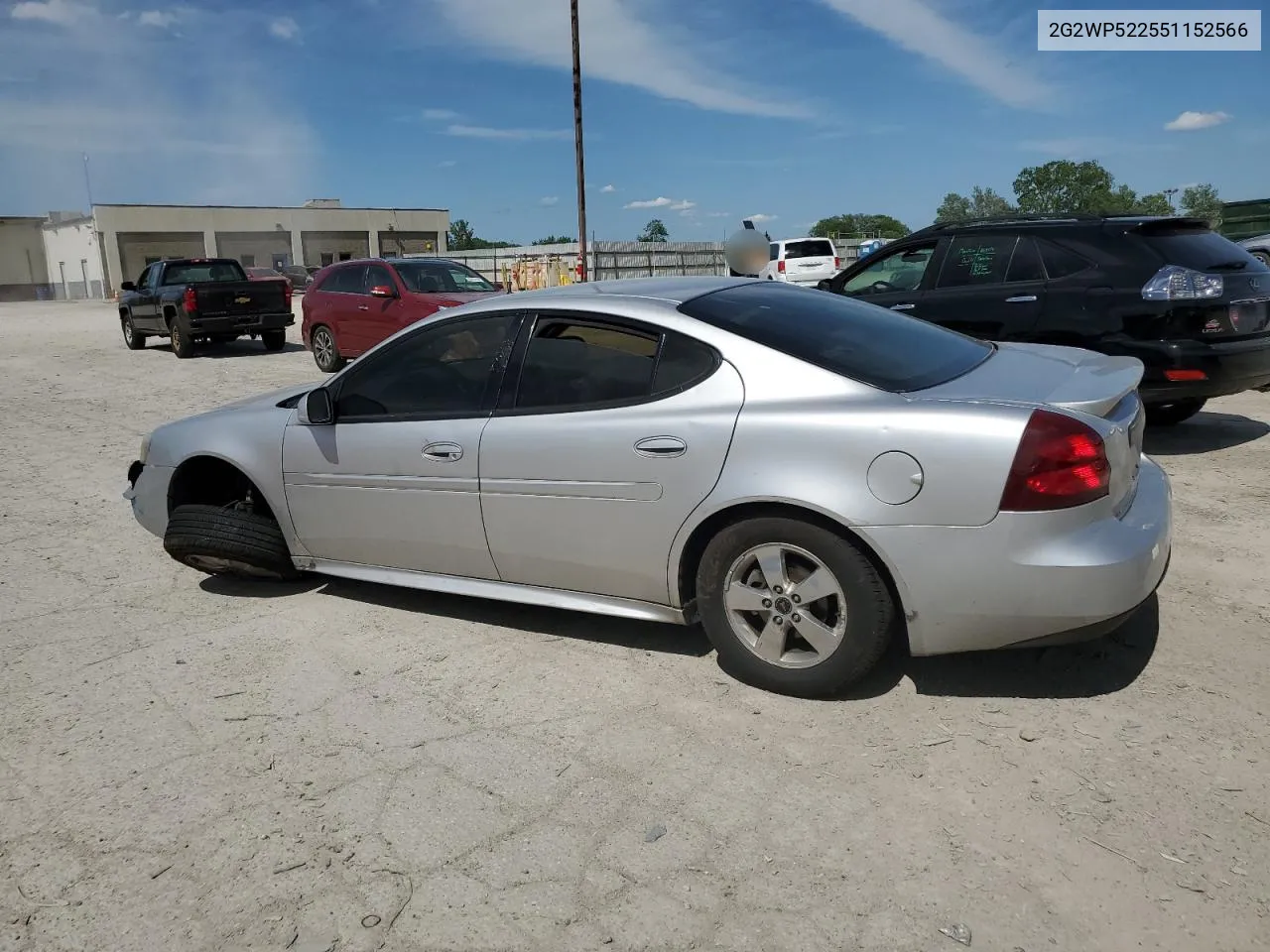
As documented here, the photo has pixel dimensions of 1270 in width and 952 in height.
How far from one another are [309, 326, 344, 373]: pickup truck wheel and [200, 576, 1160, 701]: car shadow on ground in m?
10.3

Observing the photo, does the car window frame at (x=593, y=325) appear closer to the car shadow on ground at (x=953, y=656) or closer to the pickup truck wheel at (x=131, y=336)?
the car shadow on ground at (x=953, y=656)

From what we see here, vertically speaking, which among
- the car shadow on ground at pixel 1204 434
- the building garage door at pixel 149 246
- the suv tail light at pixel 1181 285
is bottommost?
the car shadow on ground at pixel 1204 434

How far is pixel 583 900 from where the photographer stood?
2.52m

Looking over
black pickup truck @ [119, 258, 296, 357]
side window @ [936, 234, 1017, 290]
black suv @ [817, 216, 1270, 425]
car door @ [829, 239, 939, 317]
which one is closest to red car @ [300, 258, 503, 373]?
black pickup truck @ [119, 258, 296, 357]

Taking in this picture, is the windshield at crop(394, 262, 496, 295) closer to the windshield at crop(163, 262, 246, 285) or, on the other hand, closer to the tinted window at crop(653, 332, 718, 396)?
the windshield at crop(163, 262, 246, 285)

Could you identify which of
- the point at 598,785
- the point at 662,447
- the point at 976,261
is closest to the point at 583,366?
the point at 662,447

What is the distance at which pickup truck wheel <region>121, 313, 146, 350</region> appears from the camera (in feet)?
61.6

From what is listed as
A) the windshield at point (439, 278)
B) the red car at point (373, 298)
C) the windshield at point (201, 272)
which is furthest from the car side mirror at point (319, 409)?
the windshield at point (201, 272)

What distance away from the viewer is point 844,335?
383 centimetres

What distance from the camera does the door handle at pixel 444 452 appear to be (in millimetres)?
4062

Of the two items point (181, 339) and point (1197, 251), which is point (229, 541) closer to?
point (1197, 251)

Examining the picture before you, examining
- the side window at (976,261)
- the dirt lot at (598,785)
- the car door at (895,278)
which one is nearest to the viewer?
the dirt lot at (598,785)

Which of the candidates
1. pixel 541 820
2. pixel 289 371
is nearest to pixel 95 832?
pixel 541 820

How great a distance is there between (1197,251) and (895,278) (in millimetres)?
2187
